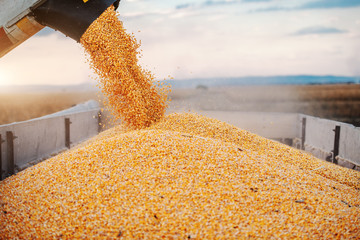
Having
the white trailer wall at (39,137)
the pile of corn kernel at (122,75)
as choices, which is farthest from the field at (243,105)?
the white trailer wall at (39,137)

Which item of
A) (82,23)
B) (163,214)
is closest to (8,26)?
(82,23)

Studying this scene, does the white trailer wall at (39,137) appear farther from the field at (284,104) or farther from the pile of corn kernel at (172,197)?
the field at (284,104)

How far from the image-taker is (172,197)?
3.12m

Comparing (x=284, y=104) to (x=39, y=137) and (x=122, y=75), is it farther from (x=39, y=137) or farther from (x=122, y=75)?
(x=39, y=137)

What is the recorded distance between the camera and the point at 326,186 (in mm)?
3924

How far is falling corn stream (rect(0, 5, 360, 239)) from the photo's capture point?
2816 millimetres

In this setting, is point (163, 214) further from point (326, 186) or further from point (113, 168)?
point (326, 186)

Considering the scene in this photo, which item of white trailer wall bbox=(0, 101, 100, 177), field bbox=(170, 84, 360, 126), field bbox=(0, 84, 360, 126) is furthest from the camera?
field bbox=(0, 84, 360, 126)

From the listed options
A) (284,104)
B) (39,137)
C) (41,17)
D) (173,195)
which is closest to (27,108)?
(284,104)

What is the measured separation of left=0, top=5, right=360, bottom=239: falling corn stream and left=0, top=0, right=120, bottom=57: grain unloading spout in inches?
45.2

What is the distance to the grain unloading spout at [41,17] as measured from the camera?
3525 mm

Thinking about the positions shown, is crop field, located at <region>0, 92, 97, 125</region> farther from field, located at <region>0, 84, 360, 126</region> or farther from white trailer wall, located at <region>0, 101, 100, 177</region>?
white trailer wall, located at <region>0, 101, 100, 177</region>

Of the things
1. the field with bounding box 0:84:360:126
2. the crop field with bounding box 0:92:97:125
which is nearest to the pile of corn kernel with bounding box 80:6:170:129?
the field with bounding box 0:84:360:126

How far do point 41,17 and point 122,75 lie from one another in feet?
5.71
